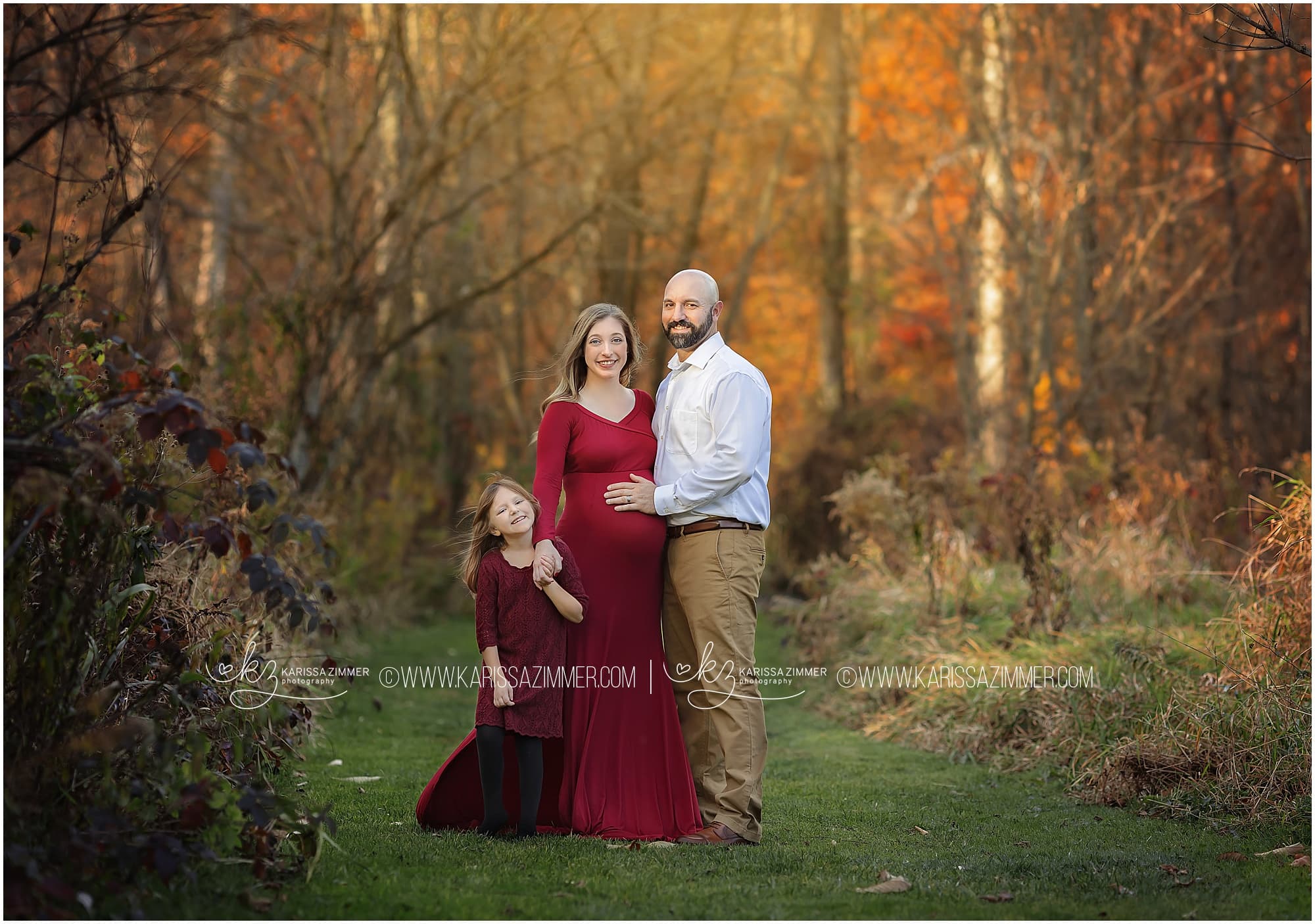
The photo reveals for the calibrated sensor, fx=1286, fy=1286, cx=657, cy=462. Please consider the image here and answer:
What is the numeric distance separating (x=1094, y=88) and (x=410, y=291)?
6485 millimetres

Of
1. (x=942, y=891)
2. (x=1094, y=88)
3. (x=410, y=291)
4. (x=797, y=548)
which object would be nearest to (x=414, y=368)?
(x=410, y=291)

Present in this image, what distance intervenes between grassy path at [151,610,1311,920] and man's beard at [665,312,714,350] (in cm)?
190

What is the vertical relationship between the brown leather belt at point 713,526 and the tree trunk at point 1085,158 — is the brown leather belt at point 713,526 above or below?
below

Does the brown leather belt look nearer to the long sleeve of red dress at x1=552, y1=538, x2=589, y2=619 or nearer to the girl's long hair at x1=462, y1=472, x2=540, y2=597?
the long sleeve of red dress at x1=552, y1=538, x2=589, y2=619

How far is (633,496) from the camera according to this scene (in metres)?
4.85

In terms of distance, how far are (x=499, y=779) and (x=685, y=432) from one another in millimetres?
1450

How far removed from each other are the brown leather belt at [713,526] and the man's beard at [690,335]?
703 mm

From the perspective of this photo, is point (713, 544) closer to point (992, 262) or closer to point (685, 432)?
point (685, 432)

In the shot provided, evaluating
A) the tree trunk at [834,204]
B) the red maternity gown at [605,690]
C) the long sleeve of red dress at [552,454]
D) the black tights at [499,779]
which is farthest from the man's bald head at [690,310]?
the tree trunk at [834,204]

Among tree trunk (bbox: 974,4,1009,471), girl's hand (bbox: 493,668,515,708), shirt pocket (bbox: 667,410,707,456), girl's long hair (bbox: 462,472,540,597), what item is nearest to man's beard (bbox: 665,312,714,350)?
shirt pocket (bbox: 667,410,707,456)

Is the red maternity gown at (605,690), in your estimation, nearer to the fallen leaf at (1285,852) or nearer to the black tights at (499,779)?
the black tights at (499,779)

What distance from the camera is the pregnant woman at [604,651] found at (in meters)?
4.75

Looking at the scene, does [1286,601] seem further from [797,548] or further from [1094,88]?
[797,548]

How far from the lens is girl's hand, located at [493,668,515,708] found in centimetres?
461
